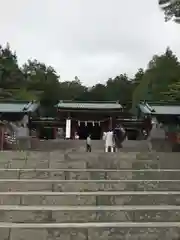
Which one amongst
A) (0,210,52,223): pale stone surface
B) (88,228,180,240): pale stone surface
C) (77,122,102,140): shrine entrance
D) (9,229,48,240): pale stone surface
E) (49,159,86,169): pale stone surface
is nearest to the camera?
(9,229,48,240): pale stone surface

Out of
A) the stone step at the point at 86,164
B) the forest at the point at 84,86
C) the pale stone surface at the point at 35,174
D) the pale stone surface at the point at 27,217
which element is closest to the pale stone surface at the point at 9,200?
the pale stone surface at the point at 27,217

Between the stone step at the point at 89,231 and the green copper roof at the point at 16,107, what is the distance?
16.2m

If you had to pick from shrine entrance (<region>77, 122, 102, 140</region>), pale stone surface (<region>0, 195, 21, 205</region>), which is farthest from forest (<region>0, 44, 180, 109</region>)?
pale stone surface (<region>0, 195, 21, 205</region>)

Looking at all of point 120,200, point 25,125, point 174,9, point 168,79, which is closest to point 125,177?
point 120,200

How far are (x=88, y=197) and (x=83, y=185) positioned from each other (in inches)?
29.7

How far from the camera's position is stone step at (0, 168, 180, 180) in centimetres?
796

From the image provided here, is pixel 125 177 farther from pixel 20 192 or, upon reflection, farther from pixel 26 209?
pixel 26 209

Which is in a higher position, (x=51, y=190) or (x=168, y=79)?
(x=168, y=79)

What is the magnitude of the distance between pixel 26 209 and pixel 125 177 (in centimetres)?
271

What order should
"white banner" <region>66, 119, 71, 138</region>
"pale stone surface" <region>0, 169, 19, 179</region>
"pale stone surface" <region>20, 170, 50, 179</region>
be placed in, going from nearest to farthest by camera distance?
"pale stone surface" <region>20, 170, 50, 179</region> → "pale stone surface" <region>0, 169, 19, 179</region> → "white banner" <region>66, 119, 71, 138</region>

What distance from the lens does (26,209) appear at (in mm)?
5836

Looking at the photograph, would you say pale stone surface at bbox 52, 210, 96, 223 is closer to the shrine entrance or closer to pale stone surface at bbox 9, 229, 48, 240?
pale stone surface at bbox 9, 229, 48, 240

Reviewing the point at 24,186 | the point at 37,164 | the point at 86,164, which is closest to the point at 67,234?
the point at 24,186

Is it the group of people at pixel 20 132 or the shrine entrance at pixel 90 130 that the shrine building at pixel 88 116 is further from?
the group of people at pixel 20 132
